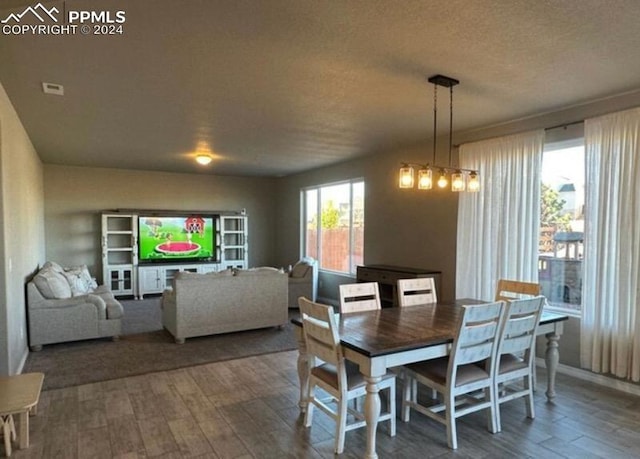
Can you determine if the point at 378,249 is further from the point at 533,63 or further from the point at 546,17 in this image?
the point at 546,17

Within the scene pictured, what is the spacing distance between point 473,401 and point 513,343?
0.60 meters

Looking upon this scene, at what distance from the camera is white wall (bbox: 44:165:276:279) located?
7781 mm

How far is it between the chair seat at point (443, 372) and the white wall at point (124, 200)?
23.7 ft

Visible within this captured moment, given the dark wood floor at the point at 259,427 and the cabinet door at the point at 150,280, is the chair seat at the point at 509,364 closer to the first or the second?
the dark wood floor at the point at 259,427

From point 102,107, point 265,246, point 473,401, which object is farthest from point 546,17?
point 265,246

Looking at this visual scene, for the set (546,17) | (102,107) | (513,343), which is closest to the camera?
(546,17)

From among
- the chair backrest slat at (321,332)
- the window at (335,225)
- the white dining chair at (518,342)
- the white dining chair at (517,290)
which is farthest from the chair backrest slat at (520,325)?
the window at (335,225)

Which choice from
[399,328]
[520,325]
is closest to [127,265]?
[399,328]

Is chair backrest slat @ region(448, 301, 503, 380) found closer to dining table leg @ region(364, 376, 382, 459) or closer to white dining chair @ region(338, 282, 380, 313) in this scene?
dining table leg @ region(364, 376, 382, 459)

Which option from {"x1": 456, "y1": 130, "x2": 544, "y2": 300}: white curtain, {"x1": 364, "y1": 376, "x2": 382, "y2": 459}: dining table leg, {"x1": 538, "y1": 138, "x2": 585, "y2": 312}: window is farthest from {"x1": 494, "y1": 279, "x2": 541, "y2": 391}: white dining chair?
{"x1": 364, "y1": 376, "x2": 382, "y2": 459}: dining table leg

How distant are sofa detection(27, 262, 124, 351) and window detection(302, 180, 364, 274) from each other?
3953 millimetres

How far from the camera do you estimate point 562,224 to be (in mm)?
4168

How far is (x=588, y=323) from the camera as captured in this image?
374 cm

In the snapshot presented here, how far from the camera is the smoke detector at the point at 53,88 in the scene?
10.8ft
